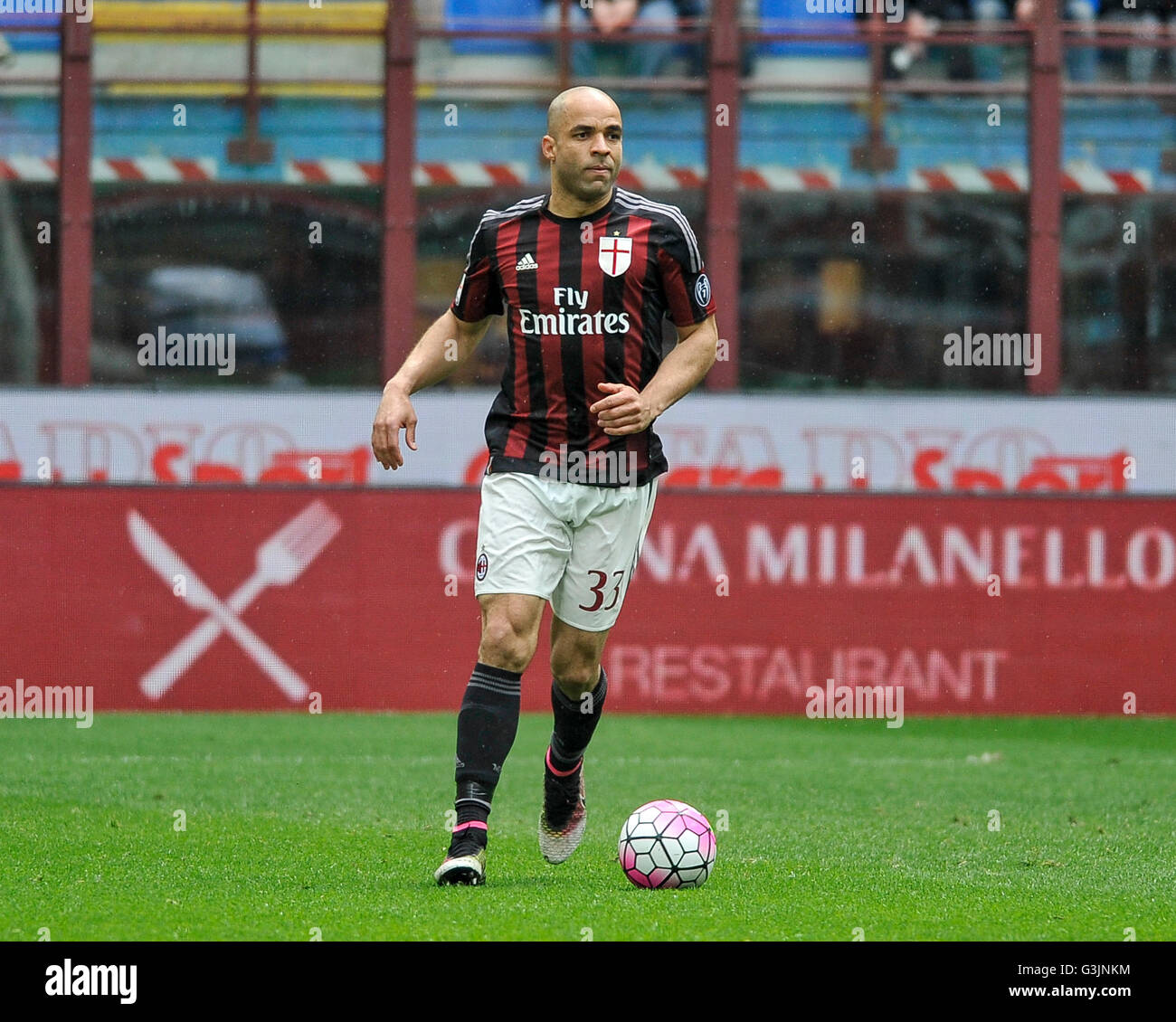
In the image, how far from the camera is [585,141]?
227 inches

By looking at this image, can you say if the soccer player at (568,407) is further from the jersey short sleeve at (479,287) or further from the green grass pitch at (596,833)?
the green grass pitch at (596,833)

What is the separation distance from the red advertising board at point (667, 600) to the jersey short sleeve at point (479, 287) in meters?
7.05

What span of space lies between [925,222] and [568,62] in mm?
2871

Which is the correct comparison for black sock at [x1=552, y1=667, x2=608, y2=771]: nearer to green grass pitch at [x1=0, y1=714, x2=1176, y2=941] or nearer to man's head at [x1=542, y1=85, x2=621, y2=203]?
green grass pitch at [x1=0, y1=714, x2=1176, y2=941]

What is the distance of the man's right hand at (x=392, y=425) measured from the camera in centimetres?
568

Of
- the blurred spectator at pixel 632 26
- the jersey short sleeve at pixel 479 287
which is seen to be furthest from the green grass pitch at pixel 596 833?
the blurred spectator at pixel 632 26

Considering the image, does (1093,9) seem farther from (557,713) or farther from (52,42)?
(557,713)

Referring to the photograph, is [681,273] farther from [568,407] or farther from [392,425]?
[392,425]

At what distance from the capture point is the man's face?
227 inches

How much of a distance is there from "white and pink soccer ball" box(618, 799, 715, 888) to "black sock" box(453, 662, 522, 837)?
16.4 inches

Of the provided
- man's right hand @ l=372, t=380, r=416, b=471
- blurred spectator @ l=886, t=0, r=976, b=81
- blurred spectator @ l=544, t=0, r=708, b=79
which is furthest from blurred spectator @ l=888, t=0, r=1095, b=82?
man's right hand @ l=372, t=380, r=416, b=471

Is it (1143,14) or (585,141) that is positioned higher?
(1143,14)

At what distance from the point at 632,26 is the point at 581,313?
31.5ft

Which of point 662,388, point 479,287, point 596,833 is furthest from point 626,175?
point 662,388
